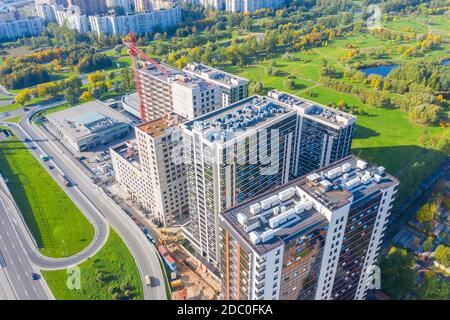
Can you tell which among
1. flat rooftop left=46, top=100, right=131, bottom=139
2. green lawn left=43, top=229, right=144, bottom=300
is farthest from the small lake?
green lawn left=43, top=229, right=144, bottom=300

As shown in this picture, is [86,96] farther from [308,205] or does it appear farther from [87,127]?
[308,205]

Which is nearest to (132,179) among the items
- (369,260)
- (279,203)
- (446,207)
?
(279,203)

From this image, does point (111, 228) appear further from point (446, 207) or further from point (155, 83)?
point (446, 207)

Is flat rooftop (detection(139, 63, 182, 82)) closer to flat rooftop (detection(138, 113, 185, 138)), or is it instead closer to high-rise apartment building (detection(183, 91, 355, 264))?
flat rooftop (detection(138, 113, 185, 138))

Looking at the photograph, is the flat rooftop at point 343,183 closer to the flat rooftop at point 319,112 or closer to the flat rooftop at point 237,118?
the flat rooftop at point 237,118

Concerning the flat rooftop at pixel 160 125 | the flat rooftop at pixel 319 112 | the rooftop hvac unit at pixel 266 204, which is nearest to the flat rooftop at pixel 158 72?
the flat rooftop at pixel 160 125
